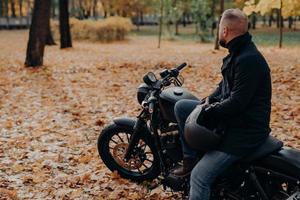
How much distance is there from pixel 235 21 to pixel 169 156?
181 centimetres

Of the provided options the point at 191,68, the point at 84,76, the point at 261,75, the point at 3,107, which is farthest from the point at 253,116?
the point at 191,68

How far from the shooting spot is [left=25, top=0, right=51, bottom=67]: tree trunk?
17266mm

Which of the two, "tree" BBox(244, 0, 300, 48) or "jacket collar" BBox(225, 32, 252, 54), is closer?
"jacket collar" BBox(225, 32, 252, 54)

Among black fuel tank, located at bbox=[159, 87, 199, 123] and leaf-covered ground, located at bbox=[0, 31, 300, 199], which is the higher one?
black fuel tank, located at bbox=[159, 87, 199, 123]

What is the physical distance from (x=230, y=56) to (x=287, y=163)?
98cm

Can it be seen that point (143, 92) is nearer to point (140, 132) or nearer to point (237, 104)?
point (140, 132)

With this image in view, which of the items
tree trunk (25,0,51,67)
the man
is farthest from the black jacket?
tree trunk (25,0,51,67)

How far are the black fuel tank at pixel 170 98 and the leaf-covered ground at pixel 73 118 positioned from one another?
41.2 inches

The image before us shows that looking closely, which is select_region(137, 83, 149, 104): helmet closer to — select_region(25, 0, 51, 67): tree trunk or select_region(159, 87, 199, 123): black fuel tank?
select_region(159, 87, 199, 123): black fuel tank

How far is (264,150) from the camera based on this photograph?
4.23m

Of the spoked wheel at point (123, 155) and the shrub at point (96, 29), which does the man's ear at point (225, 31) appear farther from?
the shrub at point (96, 29)

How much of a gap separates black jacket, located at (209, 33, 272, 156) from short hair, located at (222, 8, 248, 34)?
7 cm

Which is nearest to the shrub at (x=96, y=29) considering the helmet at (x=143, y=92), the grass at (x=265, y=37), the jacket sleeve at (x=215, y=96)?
the grass at (x=265, y=37)

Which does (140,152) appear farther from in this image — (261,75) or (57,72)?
(57,72)
